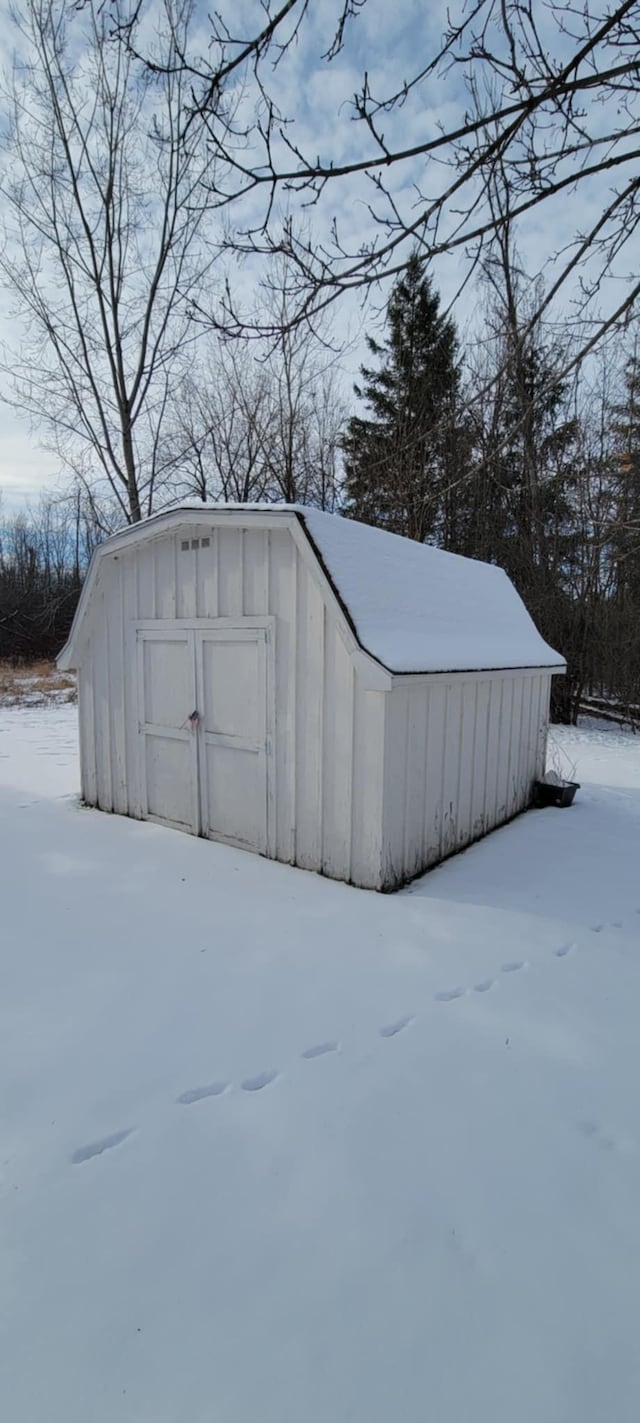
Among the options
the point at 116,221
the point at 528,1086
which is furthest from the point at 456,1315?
the point at 116,221

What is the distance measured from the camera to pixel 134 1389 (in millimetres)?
1263

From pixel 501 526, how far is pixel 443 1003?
11.5 meters

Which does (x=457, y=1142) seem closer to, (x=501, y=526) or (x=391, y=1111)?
(x=391, y=1111)

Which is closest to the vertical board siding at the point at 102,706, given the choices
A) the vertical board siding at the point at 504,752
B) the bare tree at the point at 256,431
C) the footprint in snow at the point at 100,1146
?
→ the vertical board siding at the point at 504,752

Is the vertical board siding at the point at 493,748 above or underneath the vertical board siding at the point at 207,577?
underneath

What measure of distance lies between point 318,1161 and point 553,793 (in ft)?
16.3

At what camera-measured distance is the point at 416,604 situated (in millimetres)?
4613

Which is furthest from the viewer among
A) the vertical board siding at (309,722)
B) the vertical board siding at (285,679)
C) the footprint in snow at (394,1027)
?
the vertical board siding at (285,679)

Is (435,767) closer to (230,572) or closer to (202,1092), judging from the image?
(230,572)

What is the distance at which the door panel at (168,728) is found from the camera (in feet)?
16.1

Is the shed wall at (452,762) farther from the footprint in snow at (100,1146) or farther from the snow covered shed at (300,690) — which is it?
the footprint in snow at (100,1146)

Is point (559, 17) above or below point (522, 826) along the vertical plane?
above

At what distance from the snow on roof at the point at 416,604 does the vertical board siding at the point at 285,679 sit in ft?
1.02

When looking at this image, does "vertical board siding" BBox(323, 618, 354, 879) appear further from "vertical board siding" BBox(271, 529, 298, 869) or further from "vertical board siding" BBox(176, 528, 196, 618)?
"vertical board siding" BBox(176, 528, 196, 618)
